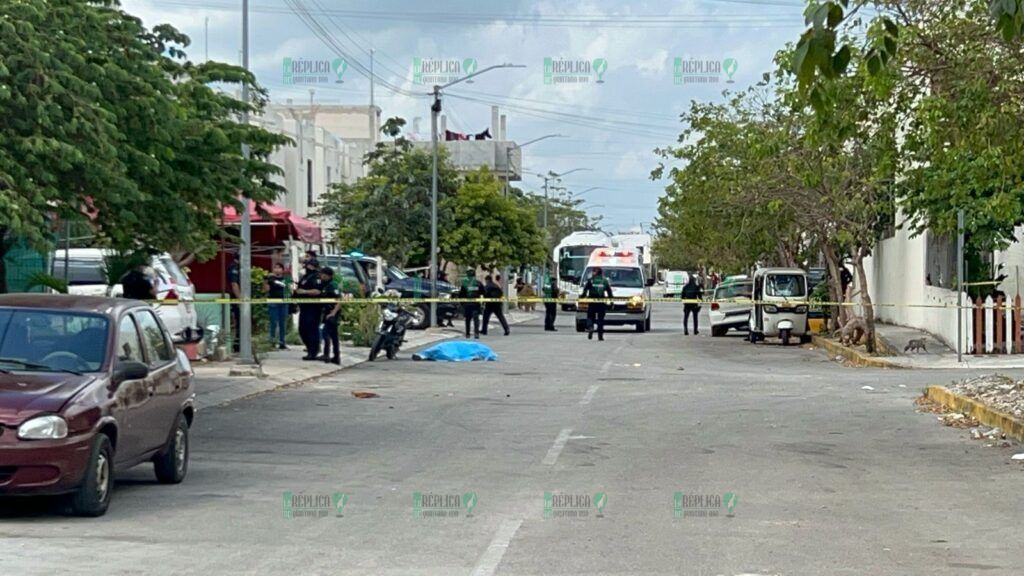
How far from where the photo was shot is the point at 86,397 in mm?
9945

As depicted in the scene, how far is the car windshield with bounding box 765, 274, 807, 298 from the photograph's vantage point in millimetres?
38094

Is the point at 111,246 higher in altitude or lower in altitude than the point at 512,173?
lower

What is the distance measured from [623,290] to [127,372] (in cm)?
3488

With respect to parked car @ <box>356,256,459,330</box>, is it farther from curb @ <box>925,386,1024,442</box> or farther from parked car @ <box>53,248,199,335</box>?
curb @ <box>925,386,1024,442</box>

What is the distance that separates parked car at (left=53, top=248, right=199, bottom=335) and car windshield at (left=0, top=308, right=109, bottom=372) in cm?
1196

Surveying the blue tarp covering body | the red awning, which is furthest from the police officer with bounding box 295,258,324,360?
the blue tarp covering body

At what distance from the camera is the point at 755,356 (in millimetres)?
32438

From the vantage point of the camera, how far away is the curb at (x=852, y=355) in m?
28.4

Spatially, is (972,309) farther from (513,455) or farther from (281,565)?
(281,565)

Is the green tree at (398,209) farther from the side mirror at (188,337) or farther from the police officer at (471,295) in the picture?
the side mirror at (188,337)

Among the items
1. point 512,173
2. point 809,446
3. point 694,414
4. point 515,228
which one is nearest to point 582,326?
point 515,228

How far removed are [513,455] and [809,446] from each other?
123 inches

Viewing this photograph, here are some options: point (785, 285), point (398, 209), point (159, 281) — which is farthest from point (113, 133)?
point (398, 209)

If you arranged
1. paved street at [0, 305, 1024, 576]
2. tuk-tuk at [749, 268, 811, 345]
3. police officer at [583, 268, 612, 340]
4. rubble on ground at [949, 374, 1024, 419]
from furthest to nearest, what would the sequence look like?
tuk-tuk at [749, 268, 811, 345]
police officer at [583, 268, 612, 340]
rubble on ground at [949, 374, 1024, 419]
paved street at [0, 305, 1024, 576]
